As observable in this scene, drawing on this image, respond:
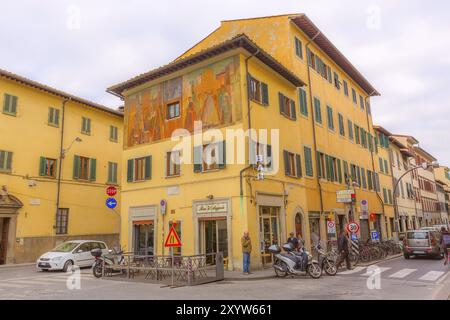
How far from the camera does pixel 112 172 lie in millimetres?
29188

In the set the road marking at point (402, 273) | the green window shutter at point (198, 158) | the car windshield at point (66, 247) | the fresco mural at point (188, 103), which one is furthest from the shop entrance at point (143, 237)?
the road marking at point (402, 273)

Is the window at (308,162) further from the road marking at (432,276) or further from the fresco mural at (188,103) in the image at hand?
the road marking at (432,276)

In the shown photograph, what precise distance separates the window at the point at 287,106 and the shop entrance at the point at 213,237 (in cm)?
729

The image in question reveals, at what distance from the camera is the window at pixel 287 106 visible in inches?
796

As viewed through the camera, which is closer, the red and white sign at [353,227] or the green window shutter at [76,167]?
the red and white sign at [353,227]

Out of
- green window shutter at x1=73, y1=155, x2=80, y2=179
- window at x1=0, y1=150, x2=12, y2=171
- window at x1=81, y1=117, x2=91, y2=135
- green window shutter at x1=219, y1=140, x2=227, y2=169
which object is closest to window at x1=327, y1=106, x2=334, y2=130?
green window shutter at x1=219, y1=140, x2=227, y2=169

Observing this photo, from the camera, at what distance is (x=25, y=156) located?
22.9m

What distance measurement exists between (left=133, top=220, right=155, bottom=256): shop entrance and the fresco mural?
4601mm

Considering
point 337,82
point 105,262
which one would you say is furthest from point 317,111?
point 105,262

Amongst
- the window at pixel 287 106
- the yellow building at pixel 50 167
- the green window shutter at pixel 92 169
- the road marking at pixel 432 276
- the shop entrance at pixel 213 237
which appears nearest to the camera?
the road marking at pixel 432 276

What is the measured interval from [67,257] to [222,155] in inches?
359

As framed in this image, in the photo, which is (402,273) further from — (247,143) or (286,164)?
(247,143)
